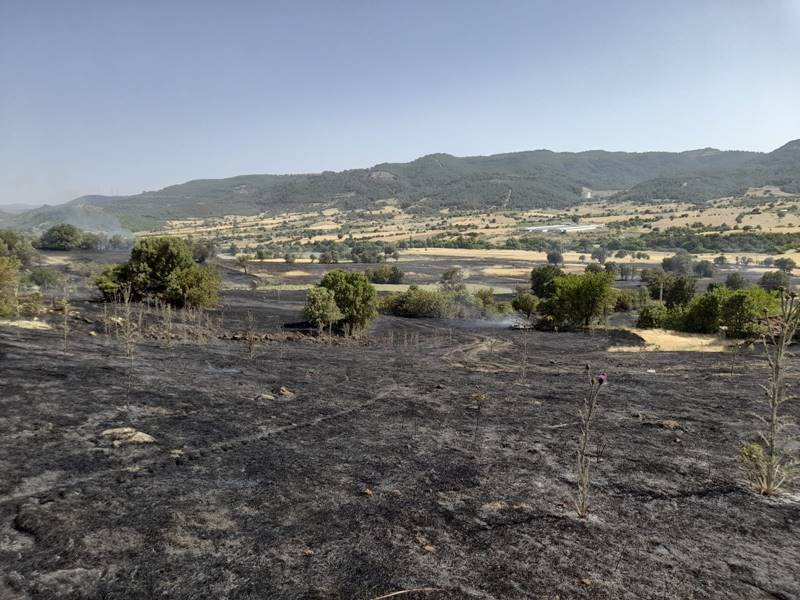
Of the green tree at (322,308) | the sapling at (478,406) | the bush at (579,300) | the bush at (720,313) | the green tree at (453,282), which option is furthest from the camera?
the green tree at (453,282)

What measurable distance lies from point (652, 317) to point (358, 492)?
44.5 metres

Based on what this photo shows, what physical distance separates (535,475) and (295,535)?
17.5 feet

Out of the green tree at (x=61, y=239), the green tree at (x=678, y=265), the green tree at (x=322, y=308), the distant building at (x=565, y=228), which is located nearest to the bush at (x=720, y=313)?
the green tree at (x=322, y=308)

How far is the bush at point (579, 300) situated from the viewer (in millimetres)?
47000

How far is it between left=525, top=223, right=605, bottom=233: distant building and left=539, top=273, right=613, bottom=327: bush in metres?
125

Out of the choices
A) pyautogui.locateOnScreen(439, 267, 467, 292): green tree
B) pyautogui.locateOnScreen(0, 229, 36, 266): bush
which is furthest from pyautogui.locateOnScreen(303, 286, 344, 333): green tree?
pyautogui.locateOnScreen(0, 229, 36, 266): bush

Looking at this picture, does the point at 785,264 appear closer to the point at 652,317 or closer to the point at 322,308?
the point at 652,317

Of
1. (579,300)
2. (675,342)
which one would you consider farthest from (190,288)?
(675,342)

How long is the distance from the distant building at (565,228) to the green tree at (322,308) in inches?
5458

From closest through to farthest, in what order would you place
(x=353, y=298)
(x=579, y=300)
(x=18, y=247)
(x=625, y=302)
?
(x=353, y=298) → (x=579, y=300) → (x=625, y=302) → (x=18, y=247)

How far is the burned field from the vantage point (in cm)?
714

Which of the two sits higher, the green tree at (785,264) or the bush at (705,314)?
the bush at (705,314)

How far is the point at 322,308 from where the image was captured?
1652 inches

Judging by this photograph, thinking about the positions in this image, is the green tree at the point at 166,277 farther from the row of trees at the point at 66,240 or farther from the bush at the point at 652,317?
the row of trees at the point at 66,240
